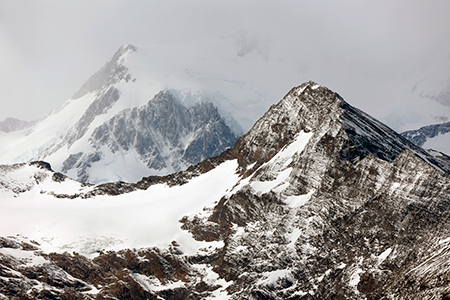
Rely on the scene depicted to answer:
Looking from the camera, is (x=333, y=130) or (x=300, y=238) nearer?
(x=300, y=238)

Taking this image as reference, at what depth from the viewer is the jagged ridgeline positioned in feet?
424

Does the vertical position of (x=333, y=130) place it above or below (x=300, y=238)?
above

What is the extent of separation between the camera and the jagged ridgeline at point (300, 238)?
129250 mm

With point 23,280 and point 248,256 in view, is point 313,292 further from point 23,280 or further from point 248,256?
point 23,280

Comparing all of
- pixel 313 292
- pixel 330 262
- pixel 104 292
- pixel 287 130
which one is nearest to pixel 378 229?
pixel 330 262

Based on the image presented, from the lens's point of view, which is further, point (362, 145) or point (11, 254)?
point (11, 254)

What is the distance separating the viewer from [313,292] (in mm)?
141000

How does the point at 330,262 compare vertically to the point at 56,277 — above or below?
below

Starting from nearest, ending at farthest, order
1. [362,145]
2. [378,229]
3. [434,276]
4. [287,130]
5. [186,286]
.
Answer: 1. [434,276]
2. [378,229]
3. [362,145]
4. [186,286]
5. [287,130]

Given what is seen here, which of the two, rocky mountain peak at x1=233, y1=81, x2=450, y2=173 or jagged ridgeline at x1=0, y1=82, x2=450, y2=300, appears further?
rocky mountain peak at x1=233, y1=81, x2=450, y2=173

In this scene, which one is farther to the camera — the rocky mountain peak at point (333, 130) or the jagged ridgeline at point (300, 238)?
the rocky mountain peak at point (333, 130)

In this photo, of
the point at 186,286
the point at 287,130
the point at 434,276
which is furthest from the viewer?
the point at 287,130

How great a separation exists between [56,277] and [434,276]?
128580 millimetres

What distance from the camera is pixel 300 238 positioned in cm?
15150
